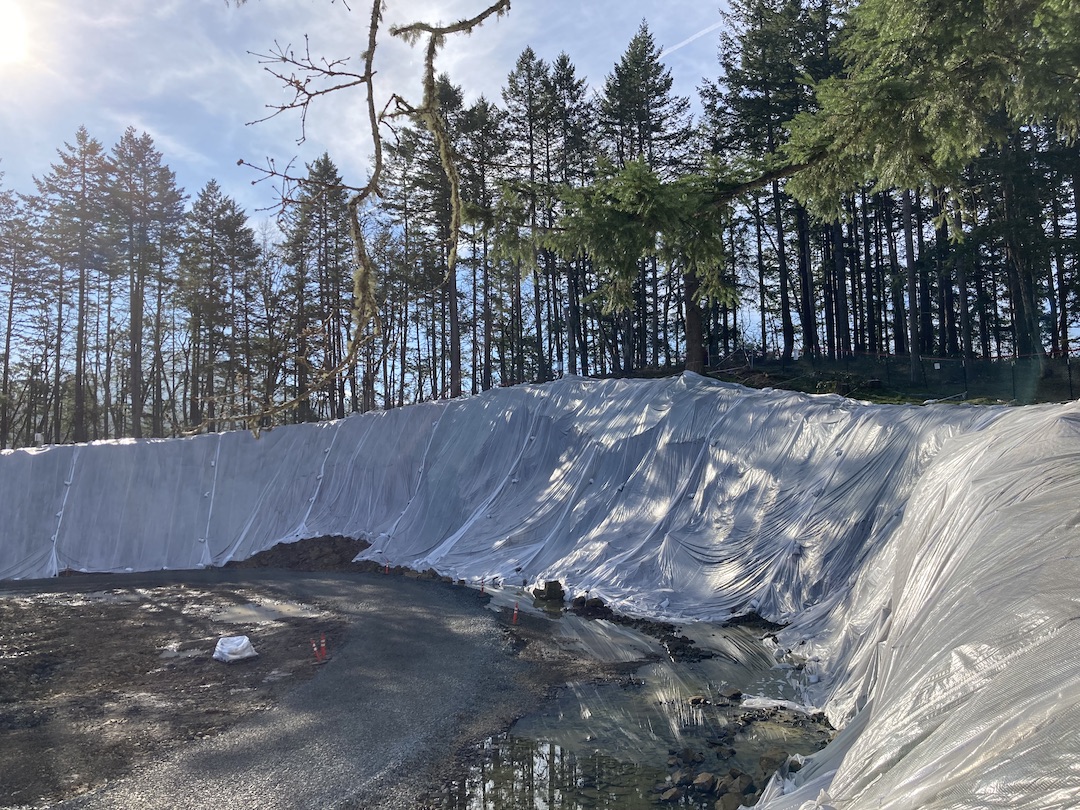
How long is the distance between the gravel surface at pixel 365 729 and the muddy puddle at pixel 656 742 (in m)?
0.38

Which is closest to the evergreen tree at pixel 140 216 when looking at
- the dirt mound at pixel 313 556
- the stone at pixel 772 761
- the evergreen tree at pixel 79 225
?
the evergreen tree at pixel 79 225

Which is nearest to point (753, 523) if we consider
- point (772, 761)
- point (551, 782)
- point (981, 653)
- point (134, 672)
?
point (772, 761)

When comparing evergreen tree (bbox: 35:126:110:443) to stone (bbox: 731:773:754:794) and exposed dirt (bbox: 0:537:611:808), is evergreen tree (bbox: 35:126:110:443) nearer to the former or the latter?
exposed dirt (bbox: 0:537:611:808)

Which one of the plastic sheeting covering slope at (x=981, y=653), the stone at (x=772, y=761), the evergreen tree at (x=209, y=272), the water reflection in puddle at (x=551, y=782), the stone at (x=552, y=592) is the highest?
the evergreen tree at (x=209, y=272)

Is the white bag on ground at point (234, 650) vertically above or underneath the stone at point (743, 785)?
above

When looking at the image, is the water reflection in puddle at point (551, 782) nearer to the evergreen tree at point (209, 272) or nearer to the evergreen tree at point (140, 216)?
the evergreen tree at point (209, 272)

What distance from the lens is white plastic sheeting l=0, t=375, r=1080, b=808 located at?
→ 273cm

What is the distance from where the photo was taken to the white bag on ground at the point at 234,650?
8086mm

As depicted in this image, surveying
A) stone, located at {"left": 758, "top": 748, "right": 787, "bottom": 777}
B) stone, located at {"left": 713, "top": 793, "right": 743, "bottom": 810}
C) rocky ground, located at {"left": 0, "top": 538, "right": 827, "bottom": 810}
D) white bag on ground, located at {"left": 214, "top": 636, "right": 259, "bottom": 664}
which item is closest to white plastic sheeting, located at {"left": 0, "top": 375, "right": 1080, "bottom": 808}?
stone, located at {"left": 713, "top": 793, "right": 743, "bottom": 810}

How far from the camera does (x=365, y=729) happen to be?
5777 mm

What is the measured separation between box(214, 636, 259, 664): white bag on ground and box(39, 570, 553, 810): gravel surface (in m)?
1.02

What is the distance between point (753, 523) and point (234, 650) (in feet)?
22.4

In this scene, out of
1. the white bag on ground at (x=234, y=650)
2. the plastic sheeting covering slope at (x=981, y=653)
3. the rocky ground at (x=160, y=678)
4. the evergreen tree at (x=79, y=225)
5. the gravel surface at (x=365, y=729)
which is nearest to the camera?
the plastic sheeting covering slope at (x=981, y=653)

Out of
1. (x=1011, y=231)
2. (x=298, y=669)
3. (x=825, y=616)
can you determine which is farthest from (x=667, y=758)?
(x=1011, y=231)
